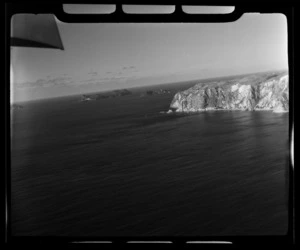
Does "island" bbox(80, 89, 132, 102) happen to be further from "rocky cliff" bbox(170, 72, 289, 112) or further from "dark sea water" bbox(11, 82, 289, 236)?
"rocky cliff" bbox(170, 72, 289, 112)

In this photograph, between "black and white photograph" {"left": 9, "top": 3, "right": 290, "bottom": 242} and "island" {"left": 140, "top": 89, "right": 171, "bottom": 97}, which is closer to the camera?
"black and white photograph" {"left": 9, "top": 3, "right": 290, "bottom": 242}

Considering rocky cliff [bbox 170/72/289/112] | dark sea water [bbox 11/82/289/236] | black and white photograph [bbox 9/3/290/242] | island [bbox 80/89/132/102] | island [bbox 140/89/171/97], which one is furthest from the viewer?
island [bbox 80/89/132/102]

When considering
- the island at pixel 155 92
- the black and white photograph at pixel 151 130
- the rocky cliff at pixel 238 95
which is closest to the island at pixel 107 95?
the black and white photograph at pixel 151 130

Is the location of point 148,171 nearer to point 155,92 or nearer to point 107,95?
point 155,92

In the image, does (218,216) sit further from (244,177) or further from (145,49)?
(145,49)

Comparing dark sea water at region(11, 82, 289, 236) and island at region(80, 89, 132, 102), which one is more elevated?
island at region(80, 89, 132, 102)

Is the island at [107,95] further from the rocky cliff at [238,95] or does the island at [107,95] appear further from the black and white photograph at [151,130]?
the rocky cliff at [238,95]

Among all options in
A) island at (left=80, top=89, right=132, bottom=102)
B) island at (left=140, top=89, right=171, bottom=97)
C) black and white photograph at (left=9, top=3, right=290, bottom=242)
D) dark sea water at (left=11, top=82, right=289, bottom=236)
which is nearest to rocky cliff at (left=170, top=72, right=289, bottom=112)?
black and white photograph at (left=9, top=3, right=290, bottom=242)

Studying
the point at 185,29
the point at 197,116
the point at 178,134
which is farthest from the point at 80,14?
the point at 185,29
